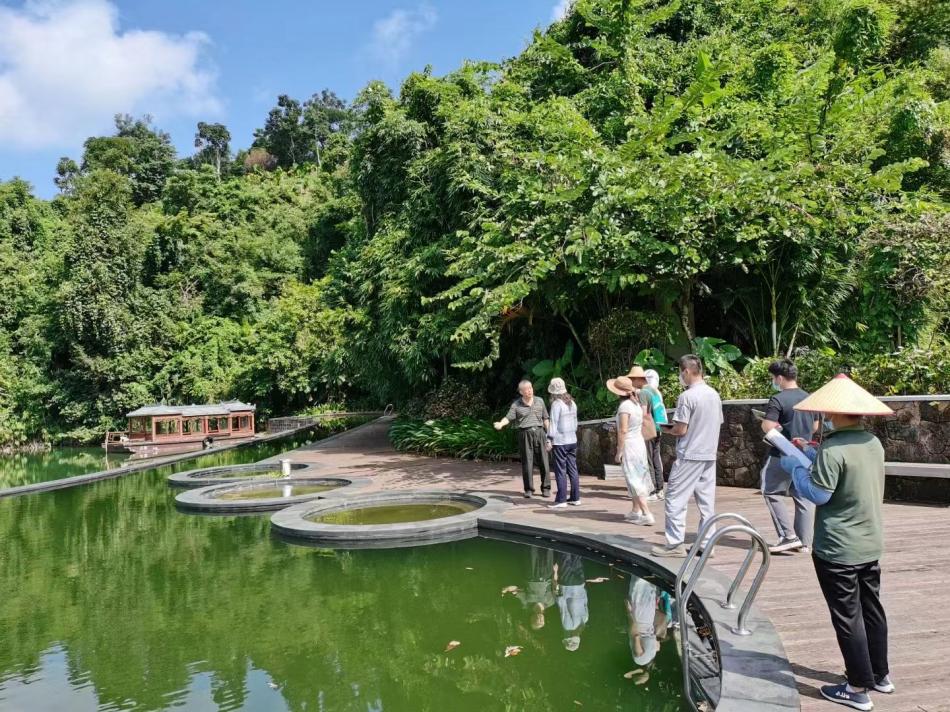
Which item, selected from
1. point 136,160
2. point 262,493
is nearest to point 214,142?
point 136,160

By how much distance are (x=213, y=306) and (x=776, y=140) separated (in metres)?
35.3

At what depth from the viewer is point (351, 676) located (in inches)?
185

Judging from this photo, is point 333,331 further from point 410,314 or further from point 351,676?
point 351,676

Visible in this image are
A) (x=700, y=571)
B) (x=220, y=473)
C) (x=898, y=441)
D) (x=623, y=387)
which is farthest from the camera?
(x=220, y=473)

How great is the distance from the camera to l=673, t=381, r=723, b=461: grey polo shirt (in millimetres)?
5719

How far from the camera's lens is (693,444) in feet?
19.0

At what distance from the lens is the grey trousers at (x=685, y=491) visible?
582cm

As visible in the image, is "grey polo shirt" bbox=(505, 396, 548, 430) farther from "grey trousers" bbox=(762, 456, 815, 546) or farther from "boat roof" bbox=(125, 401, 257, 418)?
"boat roof" bbox=(125, 401, 257, 418)

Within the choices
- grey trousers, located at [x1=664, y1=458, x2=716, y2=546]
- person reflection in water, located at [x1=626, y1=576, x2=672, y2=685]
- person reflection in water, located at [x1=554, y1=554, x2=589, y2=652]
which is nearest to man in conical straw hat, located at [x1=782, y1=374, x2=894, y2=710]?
person reflection in water, located at [x1=626, y1=576, x2=672, y2=685]

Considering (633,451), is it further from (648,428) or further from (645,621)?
(645,621)

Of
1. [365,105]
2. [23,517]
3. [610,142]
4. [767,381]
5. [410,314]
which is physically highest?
[365,105]

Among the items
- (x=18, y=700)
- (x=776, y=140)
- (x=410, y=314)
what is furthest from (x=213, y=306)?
(x=18, y=700)

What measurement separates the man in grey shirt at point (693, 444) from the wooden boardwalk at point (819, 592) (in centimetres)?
53

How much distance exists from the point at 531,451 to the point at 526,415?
0.55m
